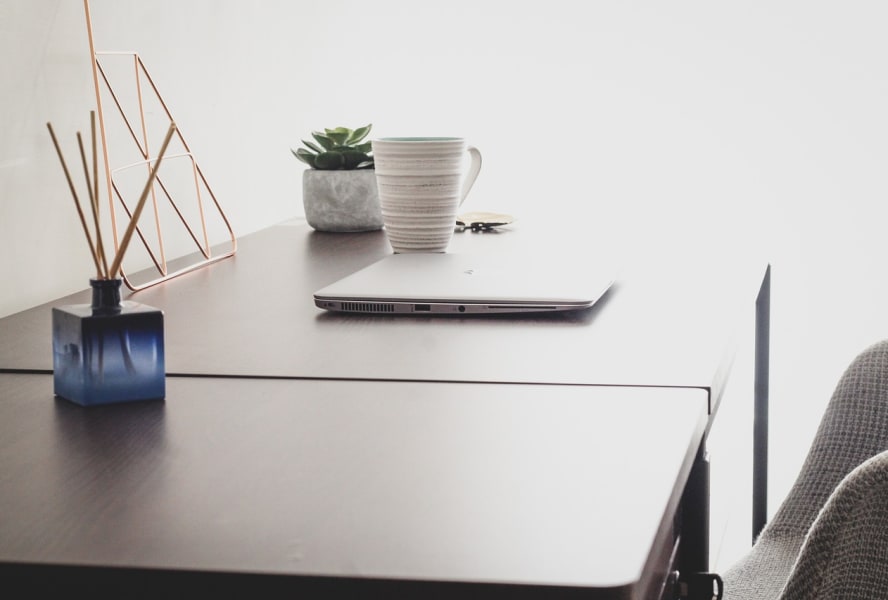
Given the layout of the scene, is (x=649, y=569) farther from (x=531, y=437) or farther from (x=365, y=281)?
(x=365, y=281)

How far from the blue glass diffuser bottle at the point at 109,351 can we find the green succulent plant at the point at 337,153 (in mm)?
876

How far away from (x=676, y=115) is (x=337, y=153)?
113 centimetres

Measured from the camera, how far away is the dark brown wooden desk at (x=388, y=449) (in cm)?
45

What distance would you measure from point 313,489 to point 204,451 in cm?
10

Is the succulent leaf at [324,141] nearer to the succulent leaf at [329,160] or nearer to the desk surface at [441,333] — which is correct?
the succulent leaf at [329,160]

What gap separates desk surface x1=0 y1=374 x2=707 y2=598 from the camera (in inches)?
17.6

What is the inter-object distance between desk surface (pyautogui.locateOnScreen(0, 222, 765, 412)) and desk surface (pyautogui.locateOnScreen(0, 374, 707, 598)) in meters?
0.05

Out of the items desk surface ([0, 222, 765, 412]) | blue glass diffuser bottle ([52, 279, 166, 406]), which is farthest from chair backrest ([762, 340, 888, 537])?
blue glass diffuser bottle ([52, 279, 166, 406])

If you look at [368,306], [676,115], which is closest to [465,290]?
[368,306]

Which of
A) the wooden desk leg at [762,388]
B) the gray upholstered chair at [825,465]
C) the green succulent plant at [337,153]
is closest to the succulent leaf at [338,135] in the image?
the green succulent plant at [337,153]

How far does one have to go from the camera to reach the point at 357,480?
542mm

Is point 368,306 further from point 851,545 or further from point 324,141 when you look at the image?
point 324,141

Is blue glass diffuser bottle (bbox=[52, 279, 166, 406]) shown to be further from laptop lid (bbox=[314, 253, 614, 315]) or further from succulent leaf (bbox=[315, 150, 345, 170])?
succulent leaf (bbox=[315, 150, 345, 170])

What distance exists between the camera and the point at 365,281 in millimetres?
1054
